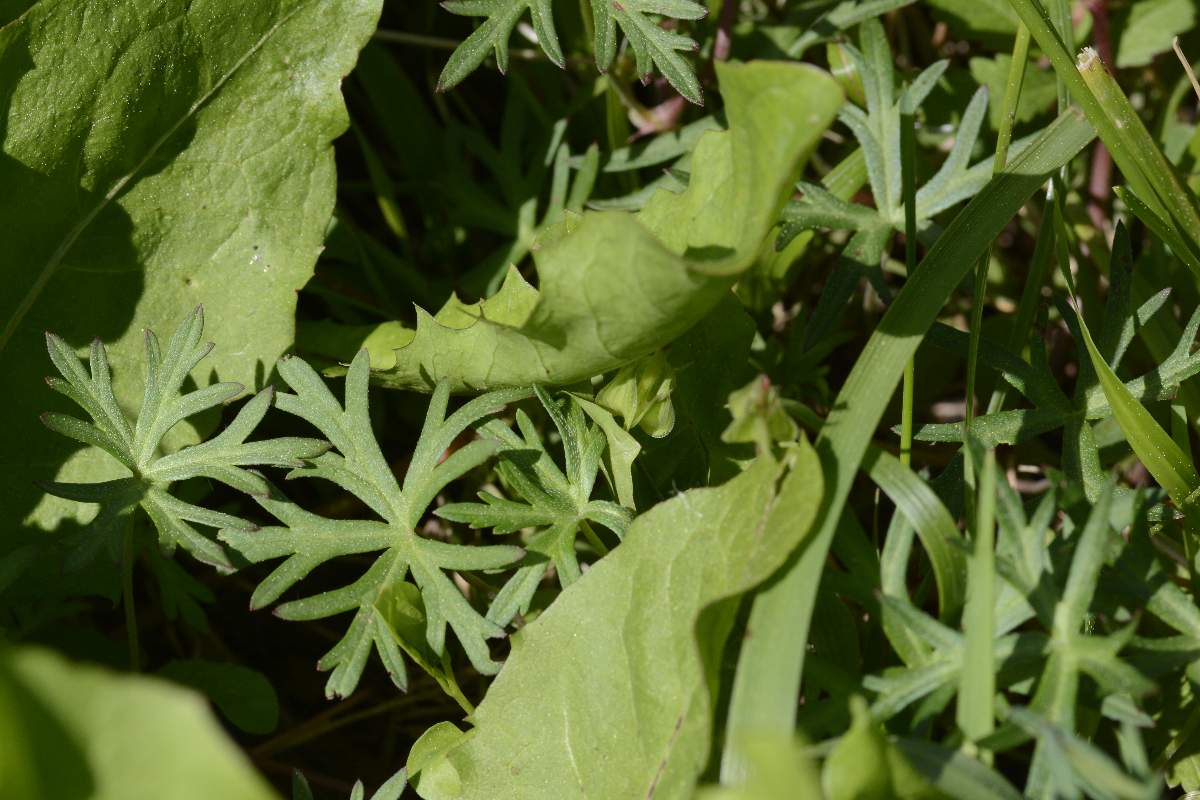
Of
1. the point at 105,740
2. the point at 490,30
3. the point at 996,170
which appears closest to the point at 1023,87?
the point at 996,170

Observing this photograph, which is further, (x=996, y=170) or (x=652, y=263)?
(x=996, y=170)

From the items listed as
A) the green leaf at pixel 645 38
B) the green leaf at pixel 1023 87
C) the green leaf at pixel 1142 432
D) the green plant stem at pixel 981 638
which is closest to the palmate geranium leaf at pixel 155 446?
the green leaf at pixel 645 38

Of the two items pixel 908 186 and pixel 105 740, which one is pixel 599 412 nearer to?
pixel 908 186

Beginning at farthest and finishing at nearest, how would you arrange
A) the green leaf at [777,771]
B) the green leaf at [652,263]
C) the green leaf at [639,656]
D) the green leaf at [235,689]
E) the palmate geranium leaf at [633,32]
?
the green leaf at [235,689], the palmate geranium leaf at [633,32], the green leaf at [639,656], the green leaf at [652,263], the green leaf at [777,771]

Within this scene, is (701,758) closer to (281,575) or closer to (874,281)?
(281,575)

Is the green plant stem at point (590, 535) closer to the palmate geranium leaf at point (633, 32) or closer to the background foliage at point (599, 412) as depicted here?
the background foliage at point (599, 412)

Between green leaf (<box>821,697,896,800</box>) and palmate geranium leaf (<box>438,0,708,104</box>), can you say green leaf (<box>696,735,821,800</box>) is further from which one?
palmate geranium leaf (<box>438,0,708,104</box>)

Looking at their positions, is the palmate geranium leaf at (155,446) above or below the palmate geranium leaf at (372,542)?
above
